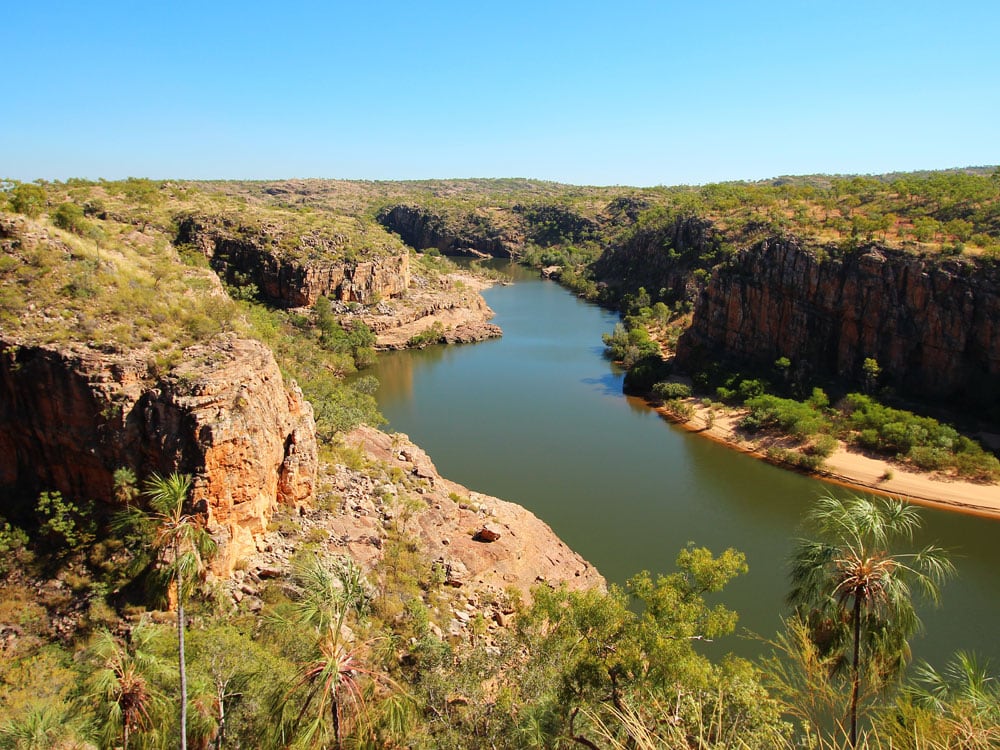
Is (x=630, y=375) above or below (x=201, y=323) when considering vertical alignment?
below

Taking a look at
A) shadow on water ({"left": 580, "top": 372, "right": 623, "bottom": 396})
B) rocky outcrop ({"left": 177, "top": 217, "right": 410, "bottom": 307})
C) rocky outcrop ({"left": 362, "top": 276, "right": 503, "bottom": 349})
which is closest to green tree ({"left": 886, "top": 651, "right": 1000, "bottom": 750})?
shadow on water ({"left": 580, "top": 372, "right": 623, "bottom": 396})

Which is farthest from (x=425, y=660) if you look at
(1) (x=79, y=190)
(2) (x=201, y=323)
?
(1) (x=79, y=190)

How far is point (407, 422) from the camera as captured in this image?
40.0 meters

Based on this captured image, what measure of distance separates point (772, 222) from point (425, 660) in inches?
2150

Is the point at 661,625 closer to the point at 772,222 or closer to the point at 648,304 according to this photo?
the point at 772,222

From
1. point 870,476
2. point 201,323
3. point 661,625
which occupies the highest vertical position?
point 201,323

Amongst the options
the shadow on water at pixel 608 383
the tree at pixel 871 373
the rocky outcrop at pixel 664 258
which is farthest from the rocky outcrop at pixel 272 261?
→ the tree at pixel 871 373

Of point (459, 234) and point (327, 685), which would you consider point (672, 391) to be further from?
point (459, 234)

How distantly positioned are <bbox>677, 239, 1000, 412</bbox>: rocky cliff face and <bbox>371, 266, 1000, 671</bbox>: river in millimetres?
10779

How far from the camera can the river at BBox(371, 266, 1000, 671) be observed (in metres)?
22.3

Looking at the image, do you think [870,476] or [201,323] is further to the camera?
[870,476]

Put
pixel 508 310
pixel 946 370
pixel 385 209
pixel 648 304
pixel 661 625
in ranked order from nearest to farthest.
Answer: pixel 661 625 < pixel 946 370 < pixel 648 304 < pixel 508 310 < pixel 385 209

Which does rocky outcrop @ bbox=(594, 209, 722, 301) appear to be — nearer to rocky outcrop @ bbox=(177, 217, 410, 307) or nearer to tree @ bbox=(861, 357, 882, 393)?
tree @ bbox=(861, 357, 882, 393)

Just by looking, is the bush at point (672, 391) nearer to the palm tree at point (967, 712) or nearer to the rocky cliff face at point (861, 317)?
the rocky cliff face at point (861, 317)
